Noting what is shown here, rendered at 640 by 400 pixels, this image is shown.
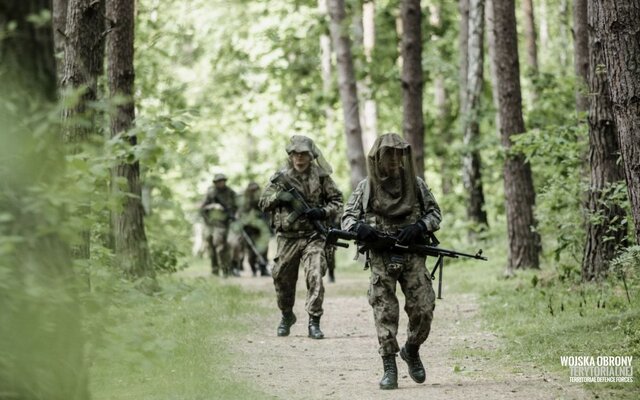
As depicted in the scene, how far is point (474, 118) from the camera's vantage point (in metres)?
24.1

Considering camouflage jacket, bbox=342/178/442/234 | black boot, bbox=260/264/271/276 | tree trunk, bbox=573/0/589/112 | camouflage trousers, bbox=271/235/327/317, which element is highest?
tree trunk, bbox=573/0/589/112

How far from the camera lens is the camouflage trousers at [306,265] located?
12.6 metres

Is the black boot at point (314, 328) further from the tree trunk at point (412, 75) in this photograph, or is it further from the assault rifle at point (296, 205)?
the tree trunk at point (412, 75)

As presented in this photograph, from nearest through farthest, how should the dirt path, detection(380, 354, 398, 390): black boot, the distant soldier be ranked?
1. the dirt path
2. detection(380, 354, 398, 390): black boot
3. the distant soldier

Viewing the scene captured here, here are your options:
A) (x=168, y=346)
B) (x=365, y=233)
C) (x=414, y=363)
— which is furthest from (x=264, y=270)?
(x=168, y=346)

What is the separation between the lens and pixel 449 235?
25.9 meters

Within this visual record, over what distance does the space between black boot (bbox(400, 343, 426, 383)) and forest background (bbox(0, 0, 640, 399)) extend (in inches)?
71.0

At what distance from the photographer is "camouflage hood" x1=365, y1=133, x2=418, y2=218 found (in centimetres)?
926

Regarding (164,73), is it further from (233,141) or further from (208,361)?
(233,141)

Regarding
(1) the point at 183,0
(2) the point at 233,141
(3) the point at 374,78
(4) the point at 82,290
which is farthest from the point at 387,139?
(2) the point at 233,141

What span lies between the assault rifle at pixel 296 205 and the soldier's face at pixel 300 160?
0.70ft

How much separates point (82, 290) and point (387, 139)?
3.74m

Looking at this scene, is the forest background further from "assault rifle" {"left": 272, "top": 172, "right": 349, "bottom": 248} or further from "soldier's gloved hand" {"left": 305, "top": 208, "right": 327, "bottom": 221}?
"soldier's gloved hand" {"left": 305, "top": 208, "right": 327, "bottom": 221}

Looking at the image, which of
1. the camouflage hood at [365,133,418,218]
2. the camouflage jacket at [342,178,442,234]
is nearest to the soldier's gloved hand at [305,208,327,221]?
the camouflage jacket at [342,178,442,234]
